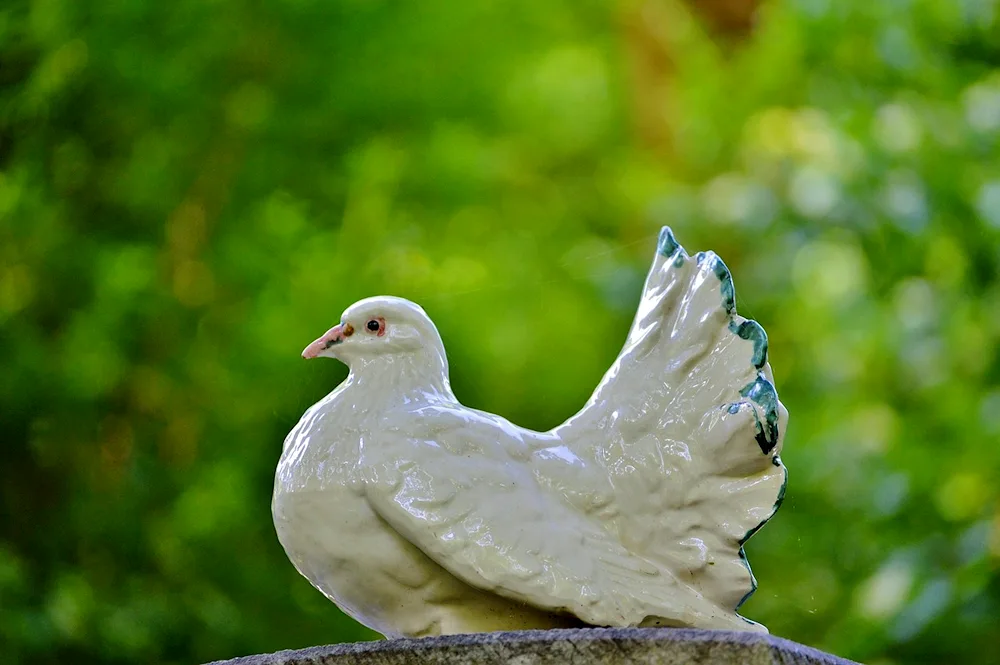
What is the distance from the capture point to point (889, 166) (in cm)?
321

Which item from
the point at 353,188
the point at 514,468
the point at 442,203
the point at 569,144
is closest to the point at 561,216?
the point at 569,144

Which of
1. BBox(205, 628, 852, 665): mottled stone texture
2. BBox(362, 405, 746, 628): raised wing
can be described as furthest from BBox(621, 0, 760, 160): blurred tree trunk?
BBox(205, 628, 852, 665): mottled stone texture

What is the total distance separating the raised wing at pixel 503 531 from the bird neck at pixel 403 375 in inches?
2.6

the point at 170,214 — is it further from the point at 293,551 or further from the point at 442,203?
the point at 293,551

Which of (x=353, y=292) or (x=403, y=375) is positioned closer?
(x=403, y=375)

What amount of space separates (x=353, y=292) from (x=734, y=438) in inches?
79.4

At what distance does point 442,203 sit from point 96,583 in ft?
4.55

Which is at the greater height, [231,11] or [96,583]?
[231,11]

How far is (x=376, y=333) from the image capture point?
164 centimetres

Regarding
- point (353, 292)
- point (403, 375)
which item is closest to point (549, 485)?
point (403, 375)

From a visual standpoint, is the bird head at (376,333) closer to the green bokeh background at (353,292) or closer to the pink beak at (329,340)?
the pink beak at (329,340)

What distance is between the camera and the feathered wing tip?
152 cm

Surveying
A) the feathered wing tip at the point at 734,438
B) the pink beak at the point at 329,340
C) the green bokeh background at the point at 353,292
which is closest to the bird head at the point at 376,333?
the pink beak at the point at 329,340

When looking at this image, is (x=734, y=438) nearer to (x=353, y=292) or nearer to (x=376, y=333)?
(x=376, y=333)
